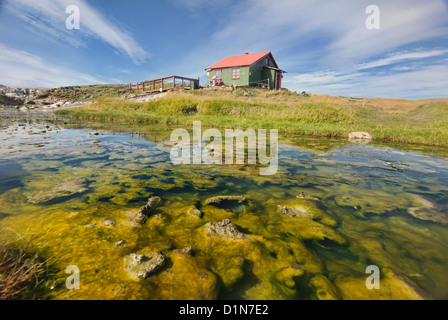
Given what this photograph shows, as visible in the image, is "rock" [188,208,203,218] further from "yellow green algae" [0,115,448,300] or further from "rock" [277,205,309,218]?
"rock" [277,205,309,218]

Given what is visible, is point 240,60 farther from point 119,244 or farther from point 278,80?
point 119,244

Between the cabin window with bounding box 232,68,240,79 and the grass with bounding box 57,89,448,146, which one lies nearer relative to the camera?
the grass with bounding box 57,89,448,146

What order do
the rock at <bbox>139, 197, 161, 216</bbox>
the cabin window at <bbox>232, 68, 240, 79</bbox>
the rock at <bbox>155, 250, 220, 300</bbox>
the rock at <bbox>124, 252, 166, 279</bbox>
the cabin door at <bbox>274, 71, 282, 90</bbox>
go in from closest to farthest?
the rock at <bbox>155, 250, 220, 300</bbox>, the rock at <bbox>124, 252, 166, 279</bbox>, the rock at <bbox>139, 197, 161, 216</bbox>, the cabin window at <bbox>232, 68, 240, 79</bbox>, the cabin door at <bbox>274, 71, 282, 90</bbox>

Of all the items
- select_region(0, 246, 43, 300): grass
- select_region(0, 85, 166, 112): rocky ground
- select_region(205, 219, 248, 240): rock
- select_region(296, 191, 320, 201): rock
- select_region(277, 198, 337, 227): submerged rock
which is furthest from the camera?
select_region(0, 85, 166, 112): rocky ground

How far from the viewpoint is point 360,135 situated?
1087cm

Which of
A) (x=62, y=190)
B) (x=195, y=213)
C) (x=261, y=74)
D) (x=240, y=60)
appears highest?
(x=240, y=60)

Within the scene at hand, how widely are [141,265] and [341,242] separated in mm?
2275

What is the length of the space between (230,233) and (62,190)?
305 cm

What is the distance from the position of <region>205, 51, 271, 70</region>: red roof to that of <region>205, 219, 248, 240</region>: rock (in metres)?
33.0

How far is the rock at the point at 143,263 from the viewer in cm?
165

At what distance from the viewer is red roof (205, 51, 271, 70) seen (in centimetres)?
3238

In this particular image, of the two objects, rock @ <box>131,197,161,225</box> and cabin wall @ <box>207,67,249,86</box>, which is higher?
cabin wall @ <box>207,67,249,86</box>

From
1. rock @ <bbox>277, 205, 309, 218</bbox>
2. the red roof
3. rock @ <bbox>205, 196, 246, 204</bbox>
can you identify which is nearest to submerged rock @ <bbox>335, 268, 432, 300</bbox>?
rock @ <bbox>277, 205, 309, 218</bbox>

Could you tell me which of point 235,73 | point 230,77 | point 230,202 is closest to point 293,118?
point 230,202
